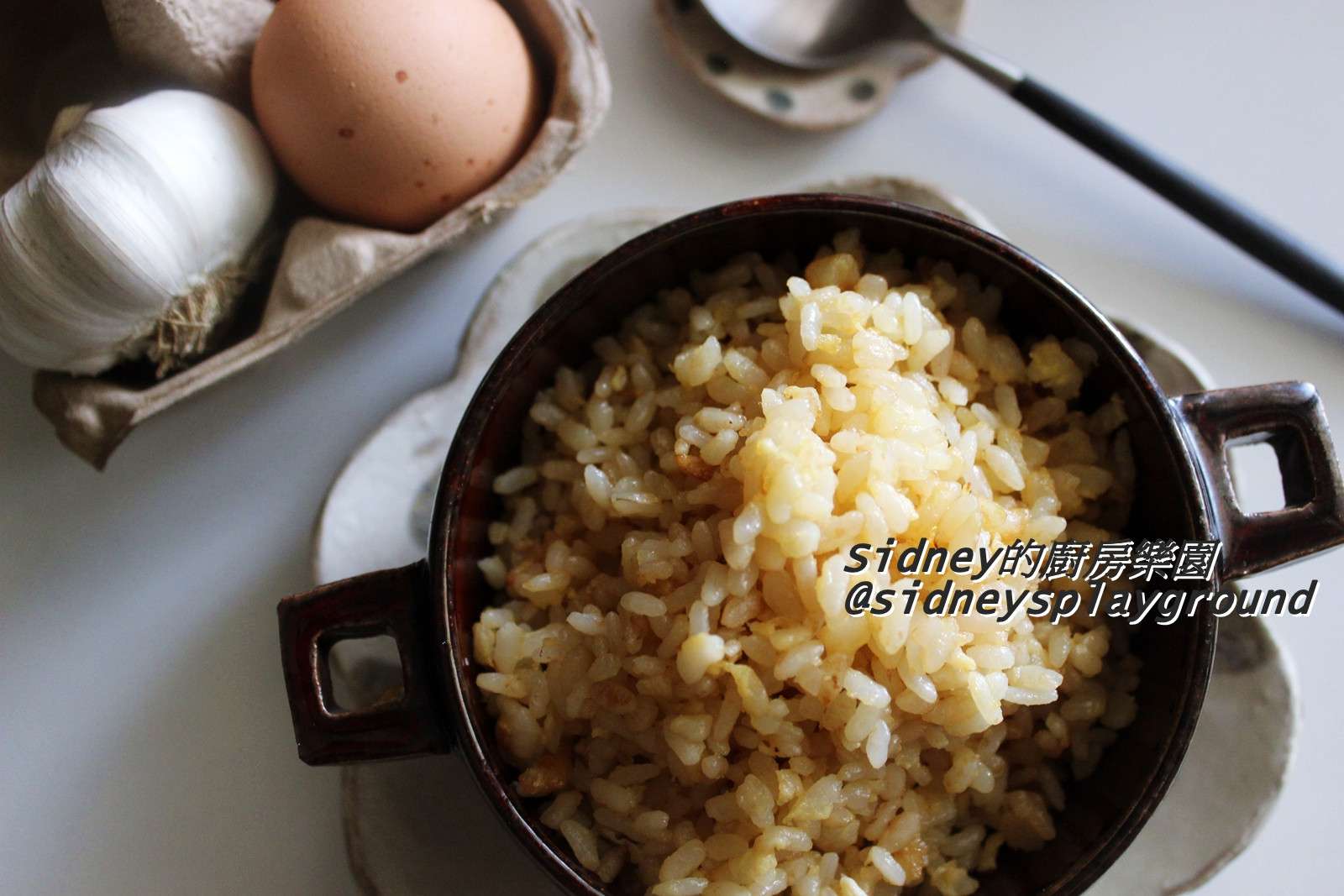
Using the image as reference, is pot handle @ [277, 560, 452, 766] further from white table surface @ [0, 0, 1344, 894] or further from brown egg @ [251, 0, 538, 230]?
brown egg @ [251, 0, 538, 230]

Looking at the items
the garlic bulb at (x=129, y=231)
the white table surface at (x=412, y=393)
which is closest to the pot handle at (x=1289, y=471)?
the white table surface at (x=412, y=393)

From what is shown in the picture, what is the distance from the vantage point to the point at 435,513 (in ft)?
3.49

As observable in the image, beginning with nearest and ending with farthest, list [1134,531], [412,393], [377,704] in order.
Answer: [377,704] → [1134,531] → [412,393]

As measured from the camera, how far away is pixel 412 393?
1.52 meters

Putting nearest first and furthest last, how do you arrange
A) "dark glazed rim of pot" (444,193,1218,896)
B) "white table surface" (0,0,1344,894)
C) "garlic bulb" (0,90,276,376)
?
"dark glazed rim of pot" (444,193,1218,896), "garlic bulb" (0,90,276,376), "white table surface" (0,0,1344,894)

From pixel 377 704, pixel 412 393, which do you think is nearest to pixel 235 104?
pixel 412 393

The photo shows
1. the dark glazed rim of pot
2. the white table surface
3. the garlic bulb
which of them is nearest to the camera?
the dark glazed rim of pot

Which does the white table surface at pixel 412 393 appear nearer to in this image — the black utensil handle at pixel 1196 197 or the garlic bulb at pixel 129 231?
the black utensil handle at pixel 1196 197

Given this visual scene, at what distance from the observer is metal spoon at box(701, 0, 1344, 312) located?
1.47 metres

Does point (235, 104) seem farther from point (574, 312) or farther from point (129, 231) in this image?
point (574, 312)

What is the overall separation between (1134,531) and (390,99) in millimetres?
1018

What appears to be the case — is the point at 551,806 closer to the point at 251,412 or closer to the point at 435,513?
the point at 435,513

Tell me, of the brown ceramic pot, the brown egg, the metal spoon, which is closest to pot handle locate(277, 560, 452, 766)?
the brown ceramic pot

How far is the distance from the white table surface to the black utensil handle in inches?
3.0
